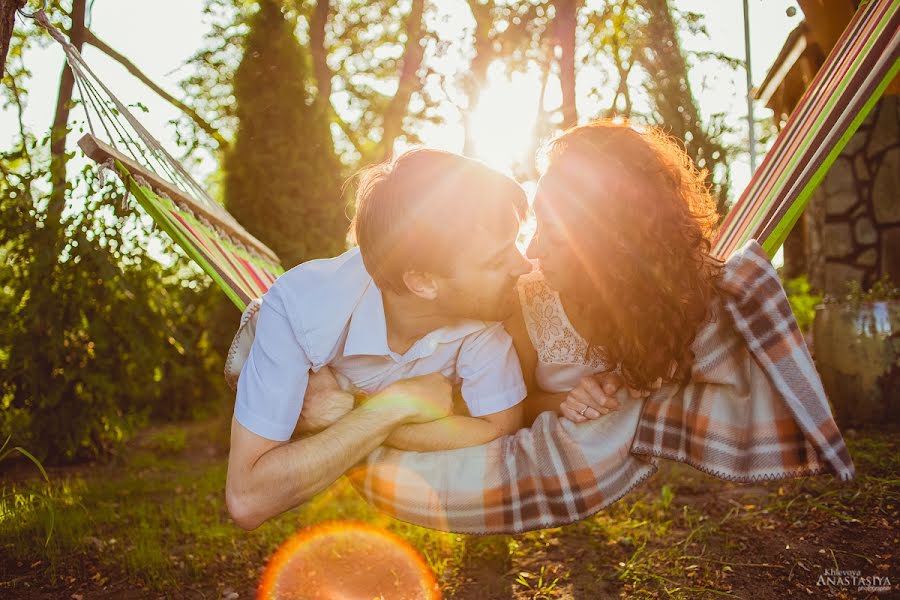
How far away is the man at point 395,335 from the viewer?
1.47 meters

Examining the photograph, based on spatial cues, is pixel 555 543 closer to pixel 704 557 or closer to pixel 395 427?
pixel 704 557

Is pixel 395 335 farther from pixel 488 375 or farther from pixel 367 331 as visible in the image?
pixel 488 375

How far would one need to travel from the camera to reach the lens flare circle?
208cm

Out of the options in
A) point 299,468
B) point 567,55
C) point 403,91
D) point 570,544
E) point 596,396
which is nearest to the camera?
point 299,468

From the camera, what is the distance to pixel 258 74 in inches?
166

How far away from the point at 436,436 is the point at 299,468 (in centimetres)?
33

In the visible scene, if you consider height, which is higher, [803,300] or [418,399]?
[418,399]

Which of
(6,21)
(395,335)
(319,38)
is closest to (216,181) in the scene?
(319,38)

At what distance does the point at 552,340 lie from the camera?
167 cm

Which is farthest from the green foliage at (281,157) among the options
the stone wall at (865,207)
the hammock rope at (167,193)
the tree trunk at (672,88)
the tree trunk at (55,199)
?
the stone wall at (865,207)

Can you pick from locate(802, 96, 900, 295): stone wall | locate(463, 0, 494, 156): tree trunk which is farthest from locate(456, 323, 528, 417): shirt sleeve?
locate(463, 0, 494, 156): tree trunk

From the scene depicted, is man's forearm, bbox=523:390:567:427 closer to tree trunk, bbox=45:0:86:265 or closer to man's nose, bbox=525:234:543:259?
man's nose, bbox=525:234:543:259

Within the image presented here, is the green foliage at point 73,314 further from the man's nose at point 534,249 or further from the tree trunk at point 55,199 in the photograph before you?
the man's nose at point 534,249

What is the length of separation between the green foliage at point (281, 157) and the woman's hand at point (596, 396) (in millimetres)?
2754
